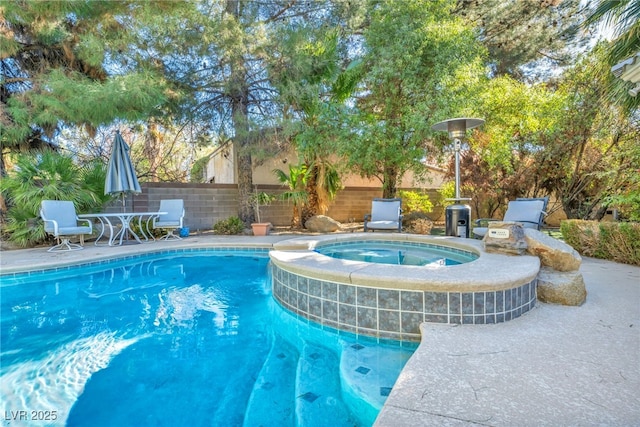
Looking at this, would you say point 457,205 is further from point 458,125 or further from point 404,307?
point 404,307

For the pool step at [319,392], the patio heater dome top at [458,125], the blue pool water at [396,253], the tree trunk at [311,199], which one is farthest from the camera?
the tree trunk at [311,199]

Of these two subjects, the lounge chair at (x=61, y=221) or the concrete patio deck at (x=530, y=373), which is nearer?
the concrete patio deck at (x=530, y=373)

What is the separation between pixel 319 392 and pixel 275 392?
31 cm

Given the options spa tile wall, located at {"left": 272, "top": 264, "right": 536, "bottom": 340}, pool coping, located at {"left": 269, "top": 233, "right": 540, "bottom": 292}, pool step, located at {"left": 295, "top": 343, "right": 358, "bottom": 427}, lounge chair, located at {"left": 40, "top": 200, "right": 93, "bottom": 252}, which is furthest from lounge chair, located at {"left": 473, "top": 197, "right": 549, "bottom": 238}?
lounge chair, located at {"left": 40, "top": 200, "right": 93, "bottom": 252}

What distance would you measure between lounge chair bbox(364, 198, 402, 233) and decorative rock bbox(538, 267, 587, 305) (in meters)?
4.57

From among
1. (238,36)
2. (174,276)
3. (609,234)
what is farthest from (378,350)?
(238,36)

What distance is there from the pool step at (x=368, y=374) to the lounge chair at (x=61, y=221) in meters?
7.08

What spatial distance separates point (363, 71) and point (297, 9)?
10.9ft

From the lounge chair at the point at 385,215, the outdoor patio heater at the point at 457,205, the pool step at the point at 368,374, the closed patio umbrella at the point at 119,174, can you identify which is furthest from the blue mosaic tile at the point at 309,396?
the closed patio umbrella at the point at 119,174

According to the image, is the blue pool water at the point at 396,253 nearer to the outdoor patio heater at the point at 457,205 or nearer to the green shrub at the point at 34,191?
the outdoor patio heater at the point at 457,205

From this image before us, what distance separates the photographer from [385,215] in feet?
27.7

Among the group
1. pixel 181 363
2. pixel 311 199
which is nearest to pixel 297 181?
pixel 311 199

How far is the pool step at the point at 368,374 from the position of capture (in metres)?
1.96

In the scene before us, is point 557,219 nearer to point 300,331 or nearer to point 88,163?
point 300,331
